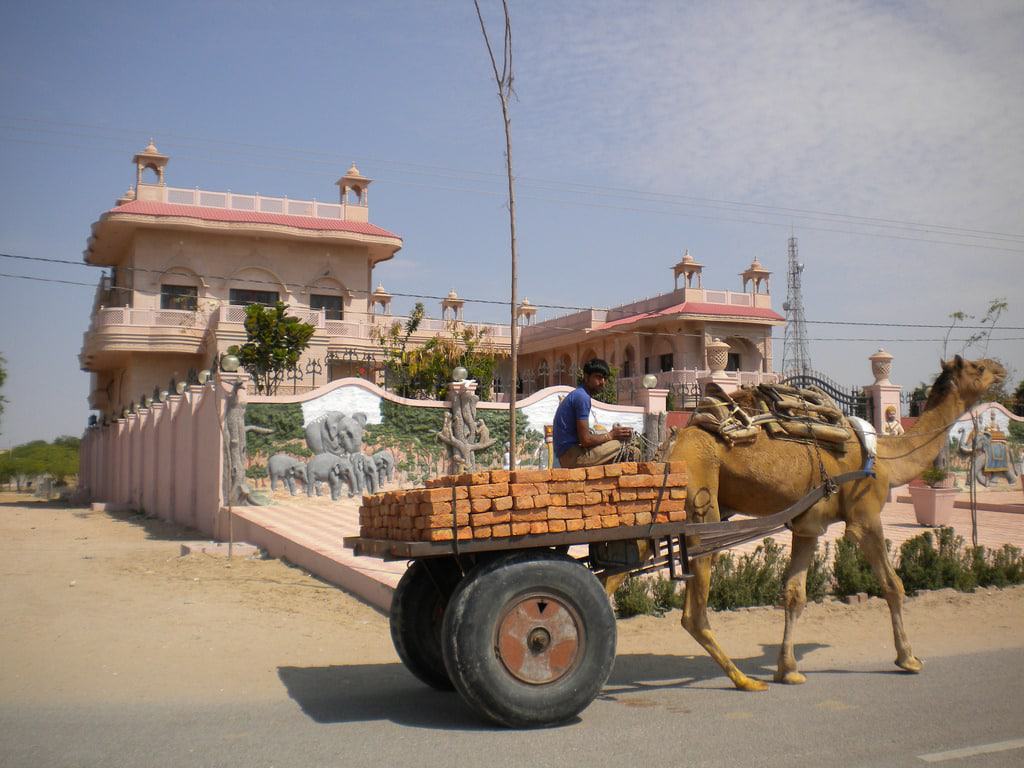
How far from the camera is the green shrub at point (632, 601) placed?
898cm

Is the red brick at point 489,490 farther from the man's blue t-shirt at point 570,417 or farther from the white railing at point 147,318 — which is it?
the white railing at point 147,318

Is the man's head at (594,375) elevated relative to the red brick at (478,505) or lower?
elevated

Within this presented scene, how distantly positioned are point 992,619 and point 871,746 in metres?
4.91

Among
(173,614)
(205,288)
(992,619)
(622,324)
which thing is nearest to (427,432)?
(173,614)

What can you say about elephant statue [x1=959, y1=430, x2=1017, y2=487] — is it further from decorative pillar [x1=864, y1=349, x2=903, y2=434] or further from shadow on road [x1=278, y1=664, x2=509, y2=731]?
shadow on road [x1=278, y1=664, x2=509, y2=731]

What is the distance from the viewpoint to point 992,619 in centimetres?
927

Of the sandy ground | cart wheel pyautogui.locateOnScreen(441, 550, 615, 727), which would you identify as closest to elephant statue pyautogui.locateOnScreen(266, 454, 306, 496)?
the sandy ground

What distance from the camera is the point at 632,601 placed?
29.4 feet

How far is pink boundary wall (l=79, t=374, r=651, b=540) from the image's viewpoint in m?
17.6

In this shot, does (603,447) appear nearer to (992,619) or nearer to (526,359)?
(992,619)

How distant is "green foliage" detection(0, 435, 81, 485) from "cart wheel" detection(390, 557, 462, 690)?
49.5m

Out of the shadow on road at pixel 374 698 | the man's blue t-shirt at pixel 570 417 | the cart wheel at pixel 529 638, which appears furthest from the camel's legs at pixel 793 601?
the shadow on road at pixel 374 698

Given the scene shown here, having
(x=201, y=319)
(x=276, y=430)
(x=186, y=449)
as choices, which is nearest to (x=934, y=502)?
(x=276, y=430)

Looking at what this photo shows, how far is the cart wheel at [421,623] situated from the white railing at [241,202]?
1230 inches
